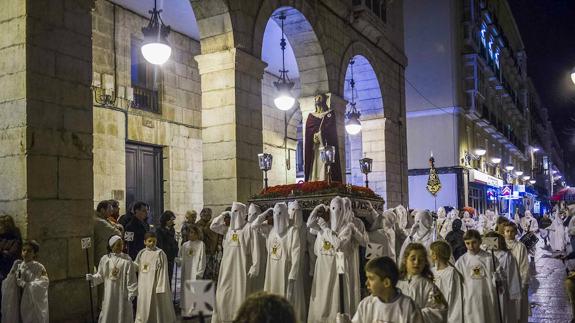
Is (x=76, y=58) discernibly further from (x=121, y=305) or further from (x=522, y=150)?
(x=522, y=150)

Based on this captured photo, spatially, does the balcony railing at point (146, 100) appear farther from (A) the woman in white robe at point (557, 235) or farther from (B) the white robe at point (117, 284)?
(A) the woman in white robe at point (557, 235)

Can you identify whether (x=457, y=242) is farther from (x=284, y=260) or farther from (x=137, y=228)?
(x=137, y=228)

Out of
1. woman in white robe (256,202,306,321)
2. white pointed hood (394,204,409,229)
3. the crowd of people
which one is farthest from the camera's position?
white pointed hood (394,204,409,229)

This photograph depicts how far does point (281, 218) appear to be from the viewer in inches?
349

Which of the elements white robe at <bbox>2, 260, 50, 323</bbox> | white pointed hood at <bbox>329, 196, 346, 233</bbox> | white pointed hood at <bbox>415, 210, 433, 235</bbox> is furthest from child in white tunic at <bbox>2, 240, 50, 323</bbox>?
→ white pointed hood at <bbox>415, 210, 433, 235</bbox>

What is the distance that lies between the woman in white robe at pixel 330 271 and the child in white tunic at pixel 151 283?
2.22m

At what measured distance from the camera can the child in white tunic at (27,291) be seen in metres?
7.01

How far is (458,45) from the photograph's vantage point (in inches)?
1298

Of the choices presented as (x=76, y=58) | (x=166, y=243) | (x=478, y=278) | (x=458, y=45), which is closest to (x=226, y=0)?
(x=76, y=58)

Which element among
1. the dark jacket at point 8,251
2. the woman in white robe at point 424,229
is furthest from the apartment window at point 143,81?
the woman in white robe at point 424,229

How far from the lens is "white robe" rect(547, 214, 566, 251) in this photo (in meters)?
23.3

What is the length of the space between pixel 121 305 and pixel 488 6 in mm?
40281

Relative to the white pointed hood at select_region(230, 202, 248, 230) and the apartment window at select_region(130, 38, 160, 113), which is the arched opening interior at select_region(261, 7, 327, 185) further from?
the white pointed hood at select_region(230, 202, 248, 230)

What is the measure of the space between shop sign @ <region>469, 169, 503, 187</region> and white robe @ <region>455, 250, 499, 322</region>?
2678 centimetres
